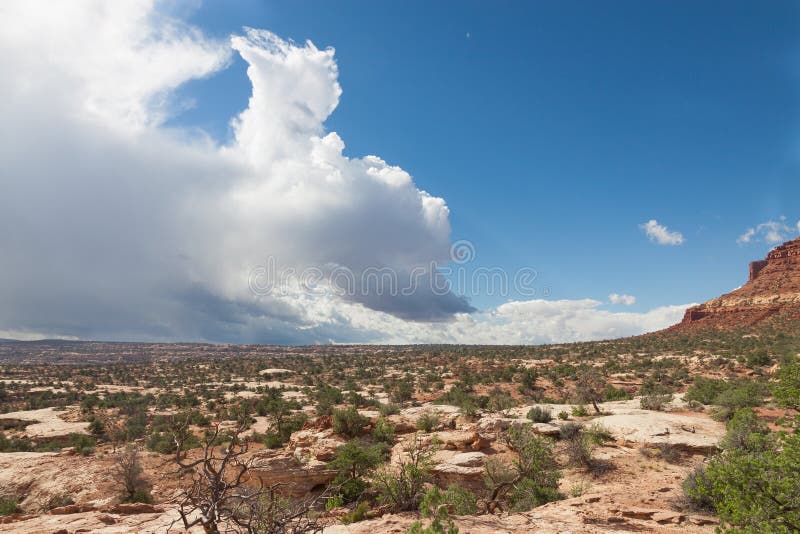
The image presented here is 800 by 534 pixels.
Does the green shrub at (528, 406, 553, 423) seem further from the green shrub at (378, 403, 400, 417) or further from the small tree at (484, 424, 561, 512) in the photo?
the green shrub at (378, 403, 400, 417)

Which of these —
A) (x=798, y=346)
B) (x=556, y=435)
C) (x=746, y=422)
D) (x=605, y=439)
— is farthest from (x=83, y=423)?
(x=798, y=346)

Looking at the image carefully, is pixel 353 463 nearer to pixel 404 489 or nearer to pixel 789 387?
pixel 404 489

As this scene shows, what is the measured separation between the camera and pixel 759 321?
69.0 meters

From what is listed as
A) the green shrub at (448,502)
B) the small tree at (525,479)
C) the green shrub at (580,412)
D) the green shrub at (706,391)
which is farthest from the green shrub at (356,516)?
the green shrub at (706,391)

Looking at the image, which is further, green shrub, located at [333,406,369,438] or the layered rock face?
the layered rock face

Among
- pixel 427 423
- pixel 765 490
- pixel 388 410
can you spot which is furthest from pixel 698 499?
pixel 388 410

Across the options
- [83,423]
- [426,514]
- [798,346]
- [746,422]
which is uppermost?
[798,346]

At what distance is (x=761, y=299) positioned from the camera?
78938 millimetres

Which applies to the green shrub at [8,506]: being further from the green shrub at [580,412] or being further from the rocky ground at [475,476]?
the green shrub at [580,412]

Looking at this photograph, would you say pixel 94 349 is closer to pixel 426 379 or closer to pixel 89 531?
pixel 426 379

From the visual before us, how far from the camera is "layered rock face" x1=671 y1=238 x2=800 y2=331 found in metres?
71.2

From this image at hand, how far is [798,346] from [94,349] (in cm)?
18164

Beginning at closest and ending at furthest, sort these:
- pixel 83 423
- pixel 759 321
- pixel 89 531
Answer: pixel 89 531, pixel 83 423, pixel 759 321

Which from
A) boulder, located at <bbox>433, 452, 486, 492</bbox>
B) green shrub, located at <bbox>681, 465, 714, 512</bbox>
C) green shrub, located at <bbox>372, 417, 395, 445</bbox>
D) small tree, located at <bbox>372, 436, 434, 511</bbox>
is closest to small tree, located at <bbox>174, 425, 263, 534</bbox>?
small tree, located at <bbox>372, 436, 434, 511</bbox>
